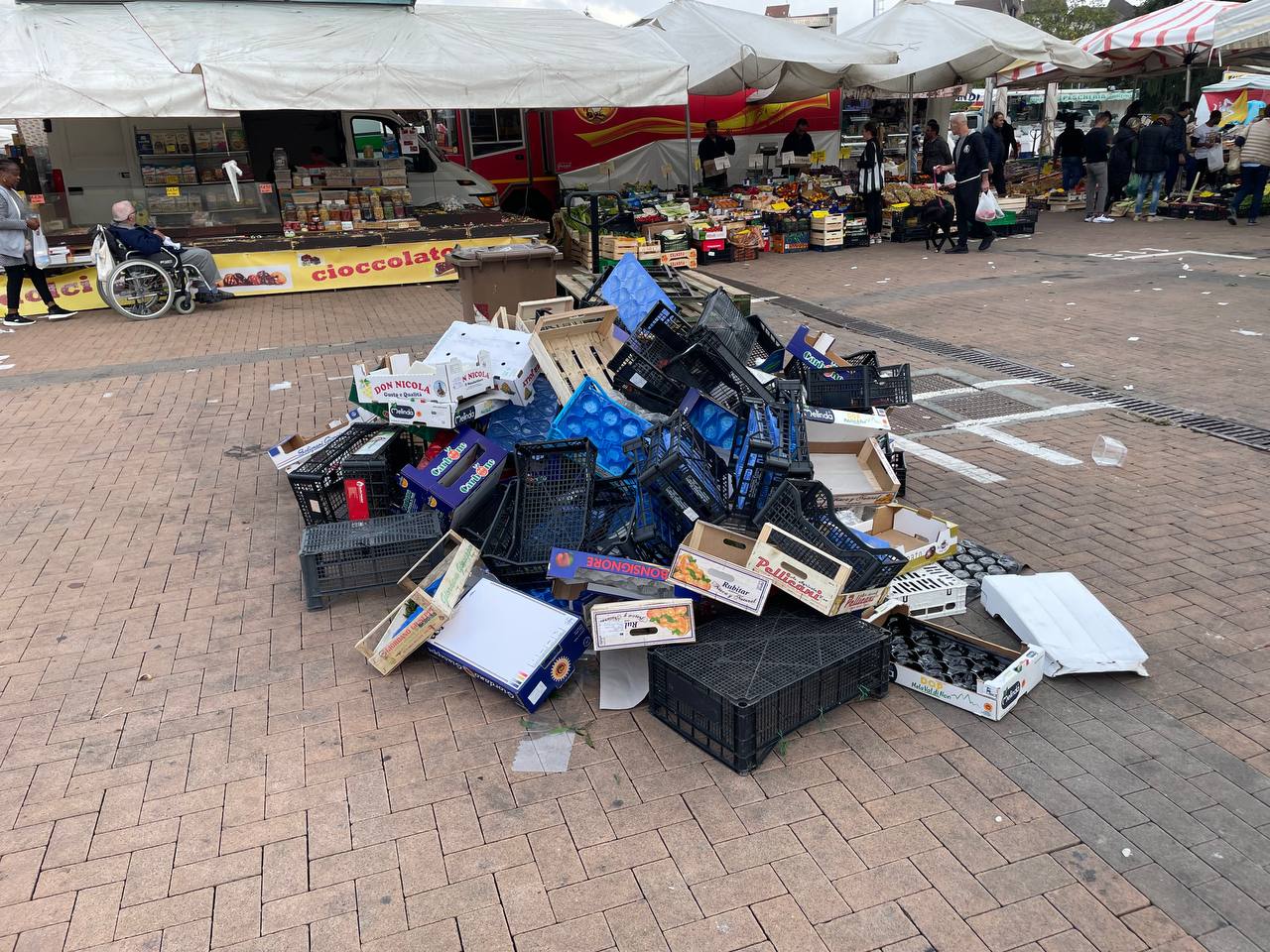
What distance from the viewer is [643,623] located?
3.78m

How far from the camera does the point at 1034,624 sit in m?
4.21

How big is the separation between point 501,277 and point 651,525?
605 centimetres

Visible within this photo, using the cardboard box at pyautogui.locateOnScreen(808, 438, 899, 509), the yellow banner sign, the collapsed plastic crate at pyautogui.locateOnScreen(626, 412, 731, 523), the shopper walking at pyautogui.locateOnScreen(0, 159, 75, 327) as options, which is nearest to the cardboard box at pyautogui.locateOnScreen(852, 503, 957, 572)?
the cardboard box at pyautogui.locateOnScreen(808, 438, 899, 509)

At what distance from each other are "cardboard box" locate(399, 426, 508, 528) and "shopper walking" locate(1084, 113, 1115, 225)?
15672 millimetres

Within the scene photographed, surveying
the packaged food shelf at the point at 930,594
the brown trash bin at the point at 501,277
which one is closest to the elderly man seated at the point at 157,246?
the brown trash bin at the point at 501,277

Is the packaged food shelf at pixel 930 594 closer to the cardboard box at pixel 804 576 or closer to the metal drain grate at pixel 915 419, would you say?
the cardboard box at pixel 804 576

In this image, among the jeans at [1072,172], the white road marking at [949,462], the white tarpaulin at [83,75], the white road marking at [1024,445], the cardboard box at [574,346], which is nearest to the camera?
the cardboard box at [574,346]

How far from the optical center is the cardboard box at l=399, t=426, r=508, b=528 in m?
5.06

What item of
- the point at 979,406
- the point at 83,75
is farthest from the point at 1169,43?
the point at 83,75

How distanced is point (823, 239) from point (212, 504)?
12.7 m

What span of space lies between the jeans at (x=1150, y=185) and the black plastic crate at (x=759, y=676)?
17679 millimetres

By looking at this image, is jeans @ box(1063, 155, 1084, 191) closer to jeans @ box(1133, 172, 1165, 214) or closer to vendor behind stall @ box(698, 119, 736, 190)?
jeans @ box(1133, 172, 1165, 214)

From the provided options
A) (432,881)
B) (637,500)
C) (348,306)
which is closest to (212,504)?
(637,500)

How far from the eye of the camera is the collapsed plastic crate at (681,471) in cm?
430
